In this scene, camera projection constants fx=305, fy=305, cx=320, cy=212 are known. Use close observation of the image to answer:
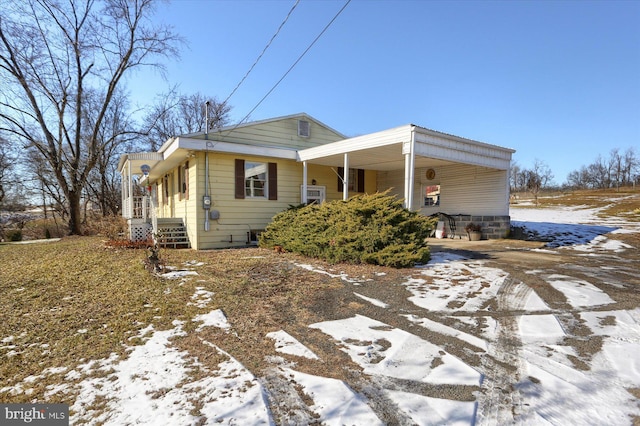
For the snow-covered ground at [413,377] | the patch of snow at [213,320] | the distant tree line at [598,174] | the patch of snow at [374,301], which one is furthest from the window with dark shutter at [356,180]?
the distant tree line at [598,174]

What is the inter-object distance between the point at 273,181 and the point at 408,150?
5.24 m

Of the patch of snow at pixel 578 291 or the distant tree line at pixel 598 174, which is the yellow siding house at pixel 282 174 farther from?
the distant tree line at pixel 598 174

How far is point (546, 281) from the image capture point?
5074mm

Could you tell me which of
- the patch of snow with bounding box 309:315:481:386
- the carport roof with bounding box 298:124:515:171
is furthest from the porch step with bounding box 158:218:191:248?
the patch of snow with bounding box 309:315:481:386

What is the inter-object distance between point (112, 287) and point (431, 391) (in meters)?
5.13

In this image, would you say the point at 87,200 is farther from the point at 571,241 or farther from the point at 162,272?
the point at 571,241

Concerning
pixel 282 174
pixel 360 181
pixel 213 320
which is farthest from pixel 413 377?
pixel 360 181

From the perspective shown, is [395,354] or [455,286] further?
[455,286]

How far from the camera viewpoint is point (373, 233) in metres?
6.47

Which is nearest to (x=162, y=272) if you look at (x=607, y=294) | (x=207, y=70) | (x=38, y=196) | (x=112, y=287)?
(x=112, y=287)

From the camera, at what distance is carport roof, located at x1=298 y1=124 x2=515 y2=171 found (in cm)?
790

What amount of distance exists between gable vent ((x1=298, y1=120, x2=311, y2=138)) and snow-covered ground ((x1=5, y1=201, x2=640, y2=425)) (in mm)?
9473

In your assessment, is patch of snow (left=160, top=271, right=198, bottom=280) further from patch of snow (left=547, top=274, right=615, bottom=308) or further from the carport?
patch of snow (left=547, top=274, right=615, bottom=308)

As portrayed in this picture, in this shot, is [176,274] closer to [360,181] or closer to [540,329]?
[540,329]
